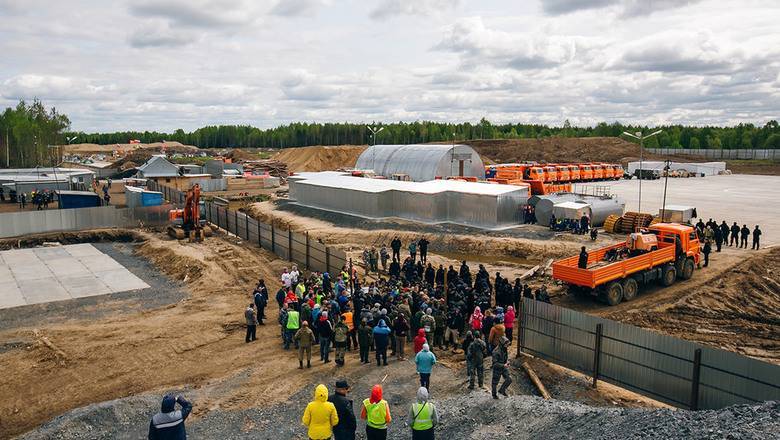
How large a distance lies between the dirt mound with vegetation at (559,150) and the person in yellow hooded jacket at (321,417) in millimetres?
87388

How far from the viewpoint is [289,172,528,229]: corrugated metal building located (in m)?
35.1

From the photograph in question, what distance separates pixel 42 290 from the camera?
2350 cm

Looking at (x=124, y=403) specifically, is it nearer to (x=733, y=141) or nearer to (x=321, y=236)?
(x=321, y=236)

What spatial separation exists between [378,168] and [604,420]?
5742cm

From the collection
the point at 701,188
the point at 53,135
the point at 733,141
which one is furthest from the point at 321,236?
the point at 733,141

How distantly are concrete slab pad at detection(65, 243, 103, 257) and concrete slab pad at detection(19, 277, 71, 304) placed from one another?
17.3 feet

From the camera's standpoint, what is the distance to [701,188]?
5916 cm

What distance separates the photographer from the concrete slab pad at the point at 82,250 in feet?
100

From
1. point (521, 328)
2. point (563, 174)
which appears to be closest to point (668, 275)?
point (521, 328)

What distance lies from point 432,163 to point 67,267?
37.6 metres

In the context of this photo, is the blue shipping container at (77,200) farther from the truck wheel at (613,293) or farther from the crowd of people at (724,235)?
the crowd of people at (724,235)

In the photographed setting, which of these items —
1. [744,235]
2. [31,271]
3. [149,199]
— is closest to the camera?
[31,271]

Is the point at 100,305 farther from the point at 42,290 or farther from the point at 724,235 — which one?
the point at 724,235

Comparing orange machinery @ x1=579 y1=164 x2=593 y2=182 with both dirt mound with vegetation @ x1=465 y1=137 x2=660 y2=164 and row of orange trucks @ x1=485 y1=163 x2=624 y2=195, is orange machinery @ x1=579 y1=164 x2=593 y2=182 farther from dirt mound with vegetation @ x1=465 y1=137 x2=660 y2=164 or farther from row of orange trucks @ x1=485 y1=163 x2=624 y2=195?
dirt mound with vegetation @ x1=465 y1=137 x2=660 y2=164
